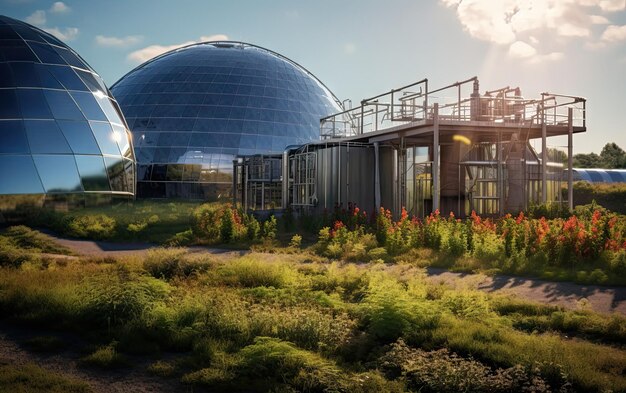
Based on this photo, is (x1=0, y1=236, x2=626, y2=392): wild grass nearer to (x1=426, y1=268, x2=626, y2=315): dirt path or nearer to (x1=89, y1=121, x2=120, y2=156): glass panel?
(x1=426, y1=268, x2=626, y2=315): dirt path

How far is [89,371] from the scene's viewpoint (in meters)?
7.80

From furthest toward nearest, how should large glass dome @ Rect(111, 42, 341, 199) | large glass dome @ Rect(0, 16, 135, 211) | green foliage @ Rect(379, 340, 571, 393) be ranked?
large glass dome @ Rect(111, 42, 341, 199)
large glass dome @ Rect(0, 16, 135, 211)
green foliage @ Rect(379, 340, 571, 393)

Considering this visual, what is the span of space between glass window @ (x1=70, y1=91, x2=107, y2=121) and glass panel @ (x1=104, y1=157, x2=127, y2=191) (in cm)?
219

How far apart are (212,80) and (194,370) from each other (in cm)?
4620

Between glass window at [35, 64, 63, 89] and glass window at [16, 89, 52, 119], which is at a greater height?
glass window at [35, 64, 63, 89]

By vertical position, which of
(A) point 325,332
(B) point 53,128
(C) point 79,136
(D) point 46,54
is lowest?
(A) point 325,332

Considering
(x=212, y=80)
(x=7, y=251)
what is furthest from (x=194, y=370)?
(x=212, y=80)

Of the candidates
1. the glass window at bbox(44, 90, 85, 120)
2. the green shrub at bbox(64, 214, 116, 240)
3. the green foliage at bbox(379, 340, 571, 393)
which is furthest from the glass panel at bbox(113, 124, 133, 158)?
the green foliage at bbox(379, 340, 571, 393)

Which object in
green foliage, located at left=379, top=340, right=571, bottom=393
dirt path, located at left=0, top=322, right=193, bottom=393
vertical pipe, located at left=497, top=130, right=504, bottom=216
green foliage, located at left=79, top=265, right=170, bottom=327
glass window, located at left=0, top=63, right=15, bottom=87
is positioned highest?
glass window, located at left=0, top=63, right=15, bottom=87

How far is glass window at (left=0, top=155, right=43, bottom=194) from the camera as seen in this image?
27.6 metres

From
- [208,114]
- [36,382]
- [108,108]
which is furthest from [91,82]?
[36,382]

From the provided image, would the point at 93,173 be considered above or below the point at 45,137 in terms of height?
below

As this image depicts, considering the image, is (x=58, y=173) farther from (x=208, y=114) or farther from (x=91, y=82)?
(x=208, y=114)

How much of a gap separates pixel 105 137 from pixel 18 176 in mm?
5138
